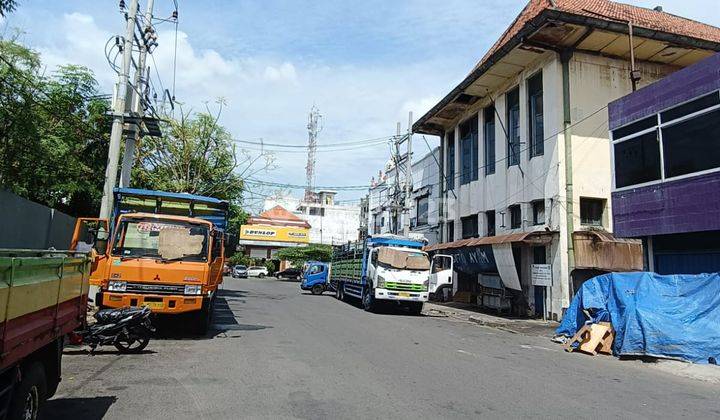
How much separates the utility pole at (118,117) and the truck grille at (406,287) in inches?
384

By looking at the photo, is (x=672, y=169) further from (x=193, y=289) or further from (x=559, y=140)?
(x=193, y=289)


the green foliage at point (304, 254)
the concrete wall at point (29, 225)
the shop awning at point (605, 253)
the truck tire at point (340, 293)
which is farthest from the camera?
the green foliage at point (304, 254)

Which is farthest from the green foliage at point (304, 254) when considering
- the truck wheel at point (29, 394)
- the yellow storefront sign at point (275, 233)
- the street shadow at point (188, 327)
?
the truck wheel at point (29, 394)

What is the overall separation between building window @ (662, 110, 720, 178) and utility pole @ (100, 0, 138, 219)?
14706 mm

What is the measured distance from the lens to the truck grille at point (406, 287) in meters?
19.4

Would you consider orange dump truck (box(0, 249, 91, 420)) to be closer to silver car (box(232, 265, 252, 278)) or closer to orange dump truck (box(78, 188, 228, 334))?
orange dump truck (box(78, 188, 228, 334))

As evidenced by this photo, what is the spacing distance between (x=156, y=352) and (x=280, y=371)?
9.09 feet

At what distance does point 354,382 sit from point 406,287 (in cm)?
1245

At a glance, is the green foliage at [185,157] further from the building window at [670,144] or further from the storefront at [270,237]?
the storefront at [270,237]

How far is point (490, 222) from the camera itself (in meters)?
24.9

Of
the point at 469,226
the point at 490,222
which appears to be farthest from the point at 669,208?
the point at 469,226

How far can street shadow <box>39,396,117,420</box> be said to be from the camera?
5.38 m

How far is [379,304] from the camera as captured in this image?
68.8ft

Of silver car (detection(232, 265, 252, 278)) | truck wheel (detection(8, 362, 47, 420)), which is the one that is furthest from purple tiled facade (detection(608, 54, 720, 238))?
silver car (detection(232, 265, 252, 278))
